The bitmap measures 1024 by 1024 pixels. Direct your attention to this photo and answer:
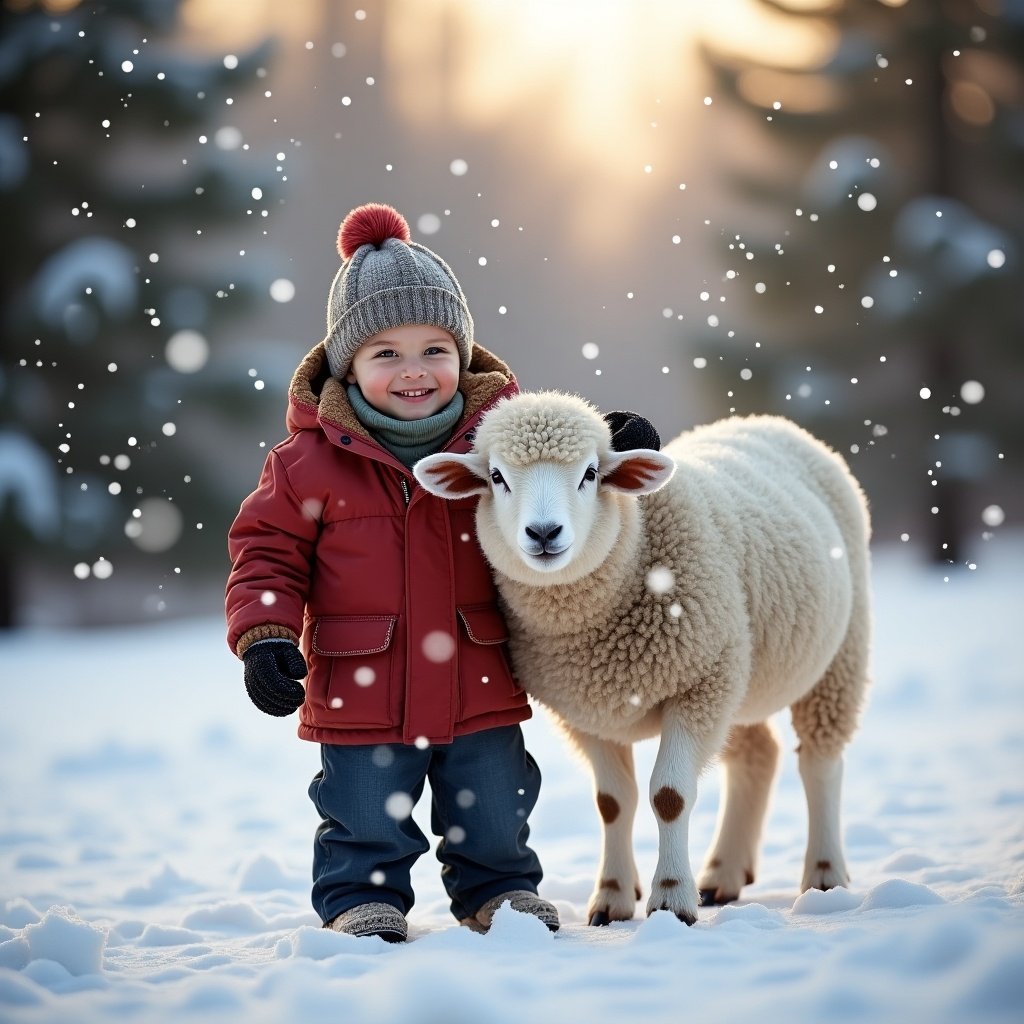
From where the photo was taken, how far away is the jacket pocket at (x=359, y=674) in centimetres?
279

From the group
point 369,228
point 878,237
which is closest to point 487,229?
point 878,237

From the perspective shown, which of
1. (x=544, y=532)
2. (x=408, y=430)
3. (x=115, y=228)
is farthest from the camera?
(x=115, y=228)

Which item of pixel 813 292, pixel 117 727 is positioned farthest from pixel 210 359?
pixel 813 292

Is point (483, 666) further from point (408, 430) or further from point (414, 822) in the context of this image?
point (408, 430)

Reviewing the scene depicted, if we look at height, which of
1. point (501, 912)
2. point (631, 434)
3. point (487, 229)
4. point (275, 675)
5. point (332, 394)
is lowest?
point (501, 912)

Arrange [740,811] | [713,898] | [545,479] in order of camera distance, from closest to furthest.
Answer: [545,479] < [713,898] < [740,811]

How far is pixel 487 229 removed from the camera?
16.8m

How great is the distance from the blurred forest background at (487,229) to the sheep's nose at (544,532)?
9.36m

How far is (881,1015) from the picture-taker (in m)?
1.82

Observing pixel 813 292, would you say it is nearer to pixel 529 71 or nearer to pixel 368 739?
pixel 529 71

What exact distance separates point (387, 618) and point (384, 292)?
84cm

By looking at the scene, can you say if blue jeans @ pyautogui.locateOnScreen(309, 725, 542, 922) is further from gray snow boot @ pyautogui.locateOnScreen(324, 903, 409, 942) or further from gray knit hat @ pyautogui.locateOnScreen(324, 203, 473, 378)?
gray knit hat @ pyautogui.locateOnScreen(324, 203, 473, 378)

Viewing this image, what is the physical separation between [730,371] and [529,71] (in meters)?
5.34

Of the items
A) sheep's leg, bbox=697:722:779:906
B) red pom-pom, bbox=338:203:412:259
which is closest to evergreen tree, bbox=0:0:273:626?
red pom-pom, bbox=338:203:412:259
